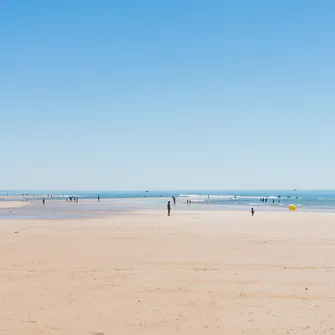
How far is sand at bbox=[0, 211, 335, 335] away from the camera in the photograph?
30.2ft

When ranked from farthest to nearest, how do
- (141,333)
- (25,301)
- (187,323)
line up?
(25,301), (187,323), (141,333)

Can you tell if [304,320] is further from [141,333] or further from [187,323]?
[141,333]

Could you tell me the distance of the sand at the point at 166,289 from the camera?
921cm

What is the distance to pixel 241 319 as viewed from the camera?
9.57 metres

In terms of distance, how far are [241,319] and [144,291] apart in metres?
3.44

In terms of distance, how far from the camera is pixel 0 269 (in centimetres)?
1534

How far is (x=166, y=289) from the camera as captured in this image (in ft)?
40.5

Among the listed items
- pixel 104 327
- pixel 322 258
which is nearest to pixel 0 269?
pixel 104 327

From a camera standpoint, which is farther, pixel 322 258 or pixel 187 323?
pixel 322 258

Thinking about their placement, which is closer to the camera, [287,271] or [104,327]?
[104,327]

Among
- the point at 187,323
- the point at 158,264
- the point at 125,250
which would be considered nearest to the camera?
the point at 187,323

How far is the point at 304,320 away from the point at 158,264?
7.92 meters

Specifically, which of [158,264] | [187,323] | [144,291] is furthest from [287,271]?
[187,323]

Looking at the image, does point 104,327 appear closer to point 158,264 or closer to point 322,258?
point 158,264
